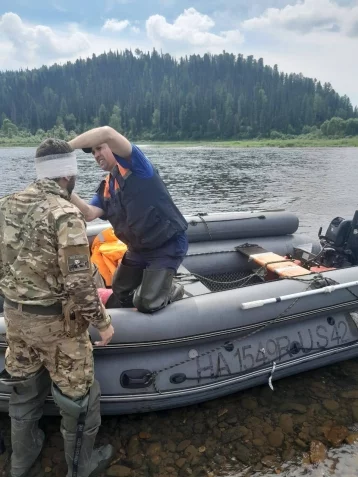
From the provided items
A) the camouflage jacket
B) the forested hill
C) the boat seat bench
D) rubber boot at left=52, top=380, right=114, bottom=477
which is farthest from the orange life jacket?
the forested hill

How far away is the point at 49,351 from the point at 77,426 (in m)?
0.51

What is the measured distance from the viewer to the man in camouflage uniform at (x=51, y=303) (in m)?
2.14

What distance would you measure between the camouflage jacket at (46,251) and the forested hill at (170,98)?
74181 millimetres

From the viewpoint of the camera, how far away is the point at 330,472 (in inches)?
112

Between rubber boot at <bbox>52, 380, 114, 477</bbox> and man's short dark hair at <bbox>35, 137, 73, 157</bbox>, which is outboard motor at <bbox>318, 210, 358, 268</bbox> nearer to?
rubber boot at <bbox>52, 380, 114, 477</bbox>

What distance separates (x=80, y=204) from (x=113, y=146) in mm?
789

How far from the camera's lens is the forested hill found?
81.4 m

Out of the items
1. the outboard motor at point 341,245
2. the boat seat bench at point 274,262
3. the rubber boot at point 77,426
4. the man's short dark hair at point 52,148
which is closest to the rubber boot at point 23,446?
the rubber boot at point 77,426

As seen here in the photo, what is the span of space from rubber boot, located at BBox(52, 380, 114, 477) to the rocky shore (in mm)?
280

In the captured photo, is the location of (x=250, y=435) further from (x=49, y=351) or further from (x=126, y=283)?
(x=49, y=351)

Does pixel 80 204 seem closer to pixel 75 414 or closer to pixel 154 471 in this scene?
pixel 75 414

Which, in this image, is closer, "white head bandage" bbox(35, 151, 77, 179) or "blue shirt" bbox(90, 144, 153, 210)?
"white head bandage" bbox(35, 151, 77, 179)

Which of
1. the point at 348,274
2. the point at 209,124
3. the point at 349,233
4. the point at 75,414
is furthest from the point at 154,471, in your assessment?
the point at 209,124

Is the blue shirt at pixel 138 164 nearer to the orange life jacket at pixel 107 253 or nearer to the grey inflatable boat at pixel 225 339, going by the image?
the grey inflatable boat at pixel 225 339
